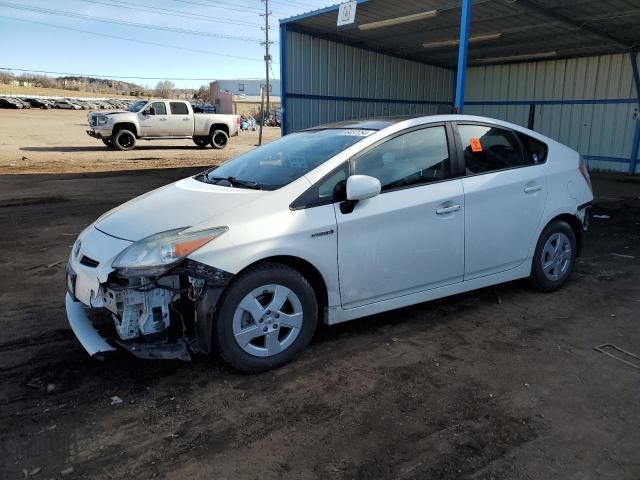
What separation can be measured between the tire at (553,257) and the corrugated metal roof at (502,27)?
746cm

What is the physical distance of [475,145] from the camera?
4.22 meters

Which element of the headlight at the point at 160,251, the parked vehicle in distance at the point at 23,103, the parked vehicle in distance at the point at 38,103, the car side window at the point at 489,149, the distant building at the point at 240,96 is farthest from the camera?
the distant building at the point at 240,96

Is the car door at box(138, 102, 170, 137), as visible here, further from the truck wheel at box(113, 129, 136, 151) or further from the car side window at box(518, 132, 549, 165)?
the car side window at box(518, 132, 549, 165)

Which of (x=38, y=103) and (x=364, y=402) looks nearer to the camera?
(x=364, y=402)

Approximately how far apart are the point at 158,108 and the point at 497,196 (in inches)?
767

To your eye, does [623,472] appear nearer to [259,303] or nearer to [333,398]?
[333,398]

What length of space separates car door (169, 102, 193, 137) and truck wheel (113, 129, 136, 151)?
1700 millimetres

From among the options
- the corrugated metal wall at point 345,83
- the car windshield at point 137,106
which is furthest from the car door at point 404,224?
the car windshield at point 137,106

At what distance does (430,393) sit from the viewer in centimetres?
305

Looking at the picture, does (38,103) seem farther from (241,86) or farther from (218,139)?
(218,139)

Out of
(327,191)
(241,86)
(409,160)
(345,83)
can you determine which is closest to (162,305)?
(327,191)

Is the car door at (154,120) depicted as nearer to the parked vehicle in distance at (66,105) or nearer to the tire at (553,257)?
the tire at (553,257)

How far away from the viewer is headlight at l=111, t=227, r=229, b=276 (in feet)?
9.62

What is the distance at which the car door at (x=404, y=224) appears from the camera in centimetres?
347
